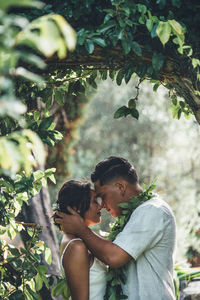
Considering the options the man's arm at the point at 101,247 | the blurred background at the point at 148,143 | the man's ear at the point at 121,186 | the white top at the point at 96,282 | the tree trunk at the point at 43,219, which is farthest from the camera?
the blurred background at the point at 148,143

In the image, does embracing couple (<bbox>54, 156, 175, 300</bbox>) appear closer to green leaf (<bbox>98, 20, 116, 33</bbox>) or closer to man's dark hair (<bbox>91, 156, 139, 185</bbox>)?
man's dark hair (<bbox>91, 156, 139, 185</bbox>)

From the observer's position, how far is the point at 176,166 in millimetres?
14164

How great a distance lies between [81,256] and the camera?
245 cm

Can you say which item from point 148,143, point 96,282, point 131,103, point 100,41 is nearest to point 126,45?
point 100,41

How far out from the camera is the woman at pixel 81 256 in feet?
7.98

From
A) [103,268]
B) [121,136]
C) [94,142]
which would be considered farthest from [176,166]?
[103,268]

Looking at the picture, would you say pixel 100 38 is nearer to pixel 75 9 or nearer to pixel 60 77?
pixel 75 9

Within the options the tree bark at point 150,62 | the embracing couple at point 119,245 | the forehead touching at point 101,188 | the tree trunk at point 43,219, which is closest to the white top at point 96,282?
the embracing couple at point 119,245

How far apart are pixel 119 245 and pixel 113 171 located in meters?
0.55

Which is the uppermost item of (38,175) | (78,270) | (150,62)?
(150,62)

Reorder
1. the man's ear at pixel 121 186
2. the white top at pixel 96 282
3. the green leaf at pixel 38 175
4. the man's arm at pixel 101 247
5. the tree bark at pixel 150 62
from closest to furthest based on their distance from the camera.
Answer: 1. the tree bark at pixel 150 62
2. the man's arm at pixel 101 247
3. the green leaf at pixel 38 175
4. the white top at pixel 96 282
5. the man's ear at pixel 121 186

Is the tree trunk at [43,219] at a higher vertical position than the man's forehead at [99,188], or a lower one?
lower

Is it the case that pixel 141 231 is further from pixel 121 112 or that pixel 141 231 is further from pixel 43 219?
pixel 43 219

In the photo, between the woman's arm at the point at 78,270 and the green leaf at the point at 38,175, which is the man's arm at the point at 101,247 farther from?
the green leaf at the point at 38,175
